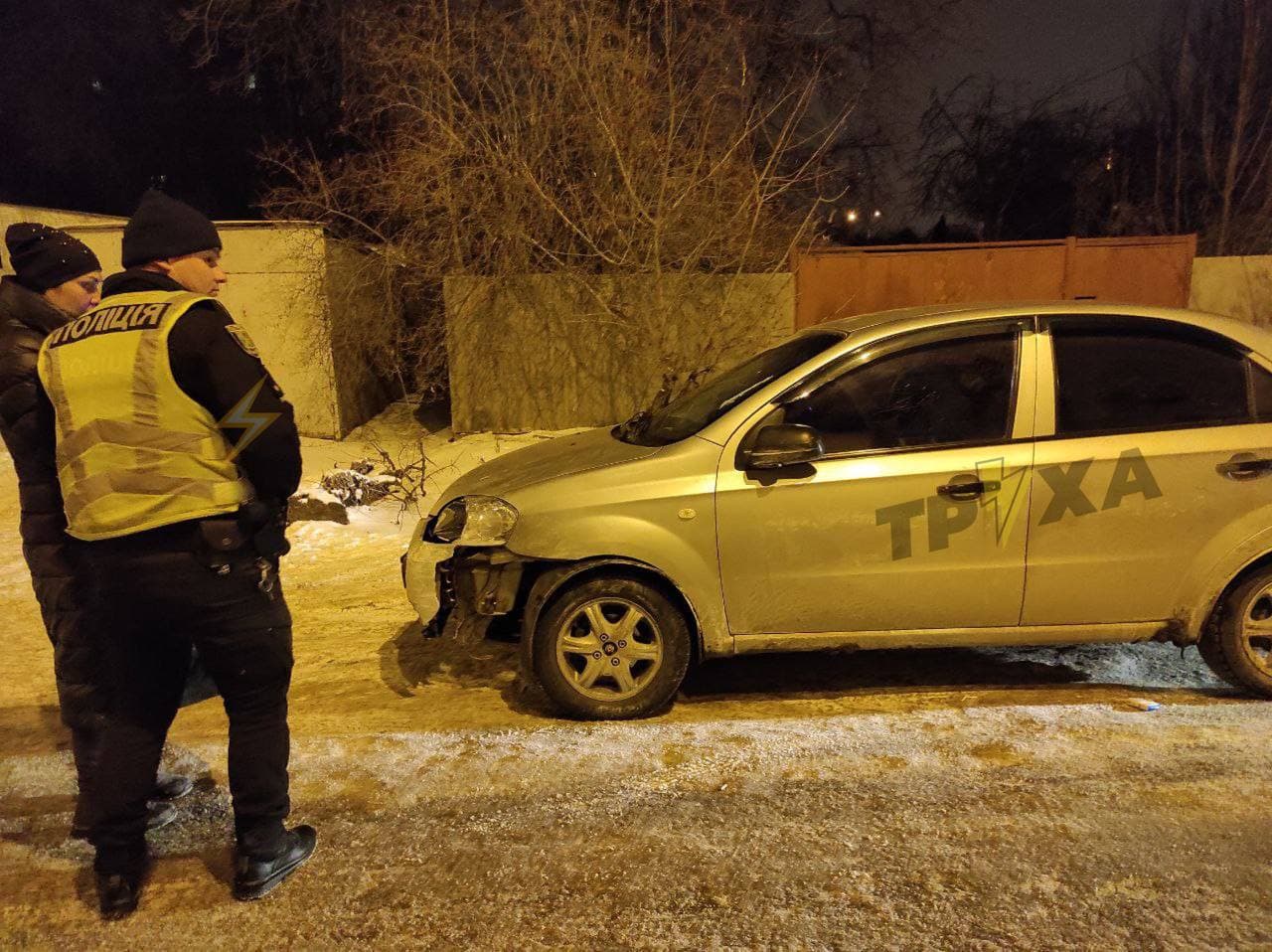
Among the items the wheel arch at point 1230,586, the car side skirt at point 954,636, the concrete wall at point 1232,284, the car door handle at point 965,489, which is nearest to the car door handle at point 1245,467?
the wheel arch at point 1230,586

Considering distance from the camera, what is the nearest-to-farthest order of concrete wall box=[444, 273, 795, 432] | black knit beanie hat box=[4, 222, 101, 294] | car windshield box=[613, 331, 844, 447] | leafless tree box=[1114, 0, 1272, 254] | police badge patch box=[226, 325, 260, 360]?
police badge patch box=[226, 325, 260, 360] → black knit beanie hat box=[4, 222, 101, 294] → car windshield box=[613, 331, 844, 447] → concrete wall box=[444, 273, 795, 432] → leafless tree box=[1114, 0, 1272, 254]

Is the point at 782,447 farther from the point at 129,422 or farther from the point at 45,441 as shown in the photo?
the point at 45,441

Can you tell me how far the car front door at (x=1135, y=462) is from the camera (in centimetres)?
351

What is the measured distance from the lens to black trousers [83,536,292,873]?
2363 millimetres

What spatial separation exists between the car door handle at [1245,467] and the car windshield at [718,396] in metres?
1.66

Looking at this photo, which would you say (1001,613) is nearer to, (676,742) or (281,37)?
(676,742)

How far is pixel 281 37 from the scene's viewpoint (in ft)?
46.4

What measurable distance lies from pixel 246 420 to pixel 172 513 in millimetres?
321

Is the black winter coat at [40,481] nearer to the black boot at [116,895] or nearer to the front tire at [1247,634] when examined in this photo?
the black boot at [116,895]

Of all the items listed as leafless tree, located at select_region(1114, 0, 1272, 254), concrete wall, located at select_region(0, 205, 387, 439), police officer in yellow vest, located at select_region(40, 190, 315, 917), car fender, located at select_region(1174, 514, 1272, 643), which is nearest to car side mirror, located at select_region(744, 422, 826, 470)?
car fender, located at select_region(1174, 514, 1272, 643)

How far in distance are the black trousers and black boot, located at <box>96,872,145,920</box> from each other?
0.03 meters

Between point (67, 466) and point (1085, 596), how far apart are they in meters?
3.76

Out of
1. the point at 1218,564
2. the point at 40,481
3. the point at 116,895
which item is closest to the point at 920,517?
the point at 1218,564

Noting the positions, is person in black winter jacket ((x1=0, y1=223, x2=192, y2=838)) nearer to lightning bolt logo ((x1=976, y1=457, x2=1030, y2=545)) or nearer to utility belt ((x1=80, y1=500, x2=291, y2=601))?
utility belt ((x1=80, y1=500, x2=291, y2=601))
